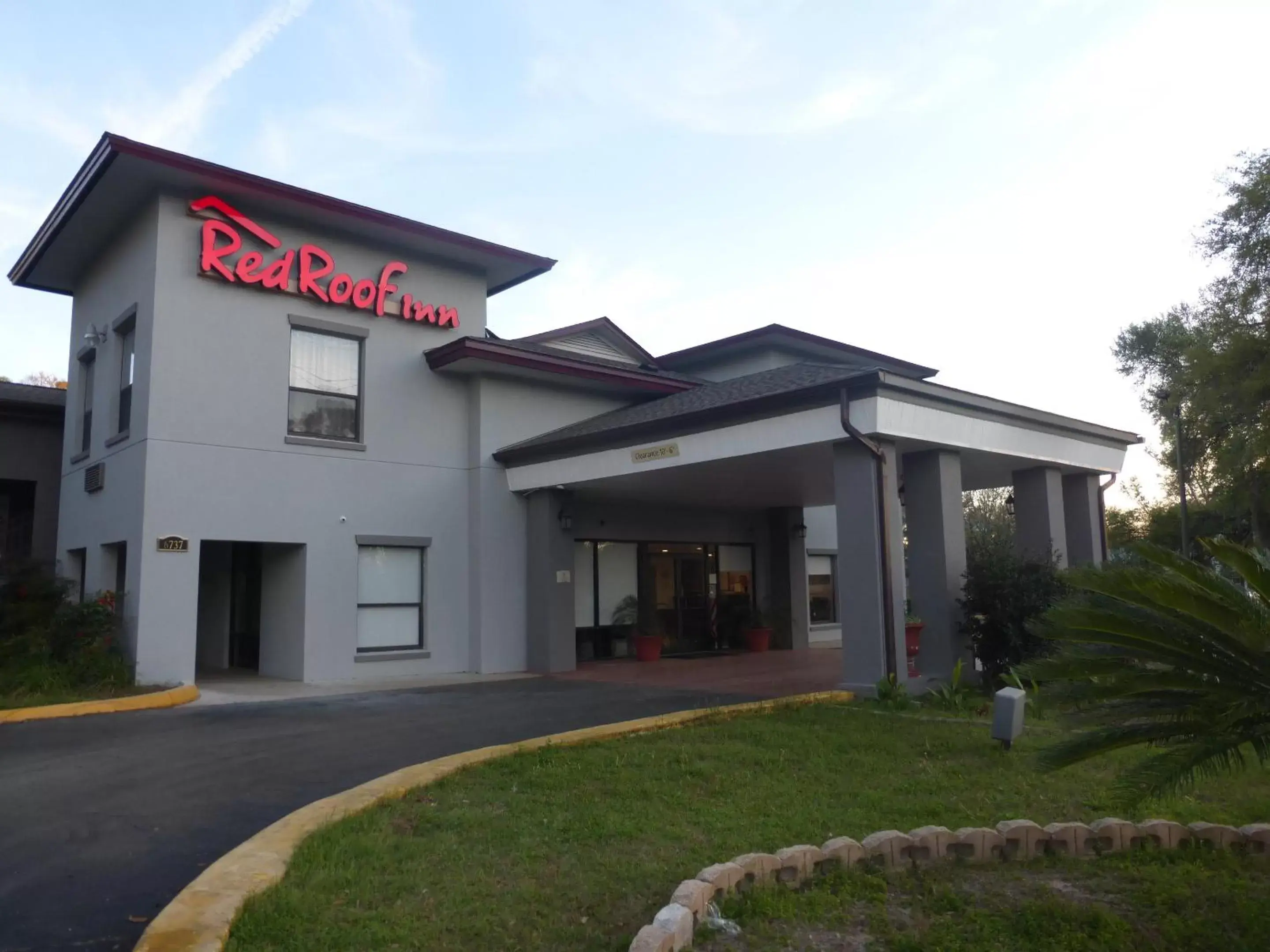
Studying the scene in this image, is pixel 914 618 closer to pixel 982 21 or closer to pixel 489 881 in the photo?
pixel 982 21

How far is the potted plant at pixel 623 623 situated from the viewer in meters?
18.7

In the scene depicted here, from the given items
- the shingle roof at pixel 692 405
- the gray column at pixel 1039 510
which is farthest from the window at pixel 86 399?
the gray column at pixel 1039 510

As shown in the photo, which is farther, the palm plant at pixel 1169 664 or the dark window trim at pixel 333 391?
the dark window trim at pixel 333 391

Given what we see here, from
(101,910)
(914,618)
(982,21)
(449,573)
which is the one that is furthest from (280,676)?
(982,21)

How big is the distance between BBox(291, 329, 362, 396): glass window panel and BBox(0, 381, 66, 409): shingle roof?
5.87 metres

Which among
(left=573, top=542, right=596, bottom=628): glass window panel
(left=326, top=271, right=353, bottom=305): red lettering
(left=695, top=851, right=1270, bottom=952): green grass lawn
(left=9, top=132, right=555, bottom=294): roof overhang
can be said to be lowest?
(left=695, top=851, right=1270, bottom=952): green grass lawn

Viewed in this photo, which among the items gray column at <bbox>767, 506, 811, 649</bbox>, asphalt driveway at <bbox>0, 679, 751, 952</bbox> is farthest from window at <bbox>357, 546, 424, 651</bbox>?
gray column at <bbox>767, 506, 811, 649</bbox>

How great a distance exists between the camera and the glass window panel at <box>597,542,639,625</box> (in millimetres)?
18562

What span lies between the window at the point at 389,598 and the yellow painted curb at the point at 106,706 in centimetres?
292

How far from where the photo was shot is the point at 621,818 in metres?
6.19

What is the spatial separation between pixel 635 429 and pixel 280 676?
6435 mm

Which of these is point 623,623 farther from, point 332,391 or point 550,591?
point 332,391

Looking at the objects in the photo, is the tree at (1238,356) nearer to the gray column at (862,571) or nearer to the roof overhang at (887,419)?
the roof overhang at (887,419)

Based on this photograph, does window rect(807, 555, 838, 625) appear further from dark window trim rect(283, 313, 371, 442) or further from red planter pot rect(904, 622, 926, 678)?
dark window trim rect(283, 313, 371, 442)
